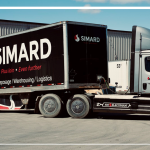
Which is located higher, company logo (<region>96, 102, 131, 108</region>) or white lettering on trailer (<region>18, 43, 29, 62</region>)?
white lettering on trailer (<region>18, 43, 29, 62</region>)

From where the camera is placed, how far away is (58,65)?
13227 millimetres

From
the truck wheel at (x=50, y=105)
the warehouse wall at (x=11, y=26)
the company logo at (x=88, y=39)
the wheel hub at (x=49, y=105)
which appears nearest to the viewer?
the company logo at (x=88, y=39)

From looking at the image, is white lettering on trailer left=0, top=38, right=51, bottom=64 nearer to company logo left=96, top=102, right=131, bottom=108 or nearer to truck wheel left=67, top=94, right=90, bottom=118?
truck wheel left=67, top=94, right=90, bottom=118

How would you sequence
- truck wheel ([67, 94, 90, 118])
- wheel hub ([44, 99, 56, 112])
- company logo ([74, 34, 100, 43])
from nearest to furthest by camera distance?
truck wheel ([67, 94, 90, 118]) → company logo ([74, 34, 100, 43]) → wheel hub ([44, 99, 56, 112])

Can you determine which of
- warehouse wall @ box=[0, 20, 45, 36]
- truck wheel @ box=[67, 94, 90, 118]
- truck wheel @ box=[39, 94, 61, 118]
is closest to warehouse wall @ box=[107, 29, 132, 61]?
warehouse wall @ box=[0, 20, 45, 36]

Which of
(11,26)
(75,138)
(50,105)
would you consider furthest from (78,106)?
(11,26)

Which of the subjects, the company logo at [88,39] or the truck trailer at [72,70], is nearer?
the truck trailer at [72,70]

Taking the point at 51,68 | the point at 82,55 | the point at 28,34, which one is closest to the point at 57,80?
the point at 51,68

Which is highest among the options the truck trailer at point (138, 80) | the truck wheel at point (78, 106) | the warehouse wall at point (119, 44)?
the warehouse wall at point (119, 44)

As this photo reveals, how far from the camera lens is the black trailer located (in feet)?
42.8

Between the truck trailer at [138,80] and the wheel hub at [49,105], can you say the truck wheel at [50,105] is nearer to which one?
the wheel hub at [49,105]

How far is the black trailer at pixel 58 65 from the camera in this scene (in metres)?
→ 13.0

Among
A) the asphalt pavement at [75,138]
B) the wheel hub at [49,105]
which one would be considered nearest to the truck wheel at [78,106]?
the wheel hub at [49,105]

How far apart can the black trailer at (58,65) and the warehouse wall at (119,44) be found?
16.9 m
